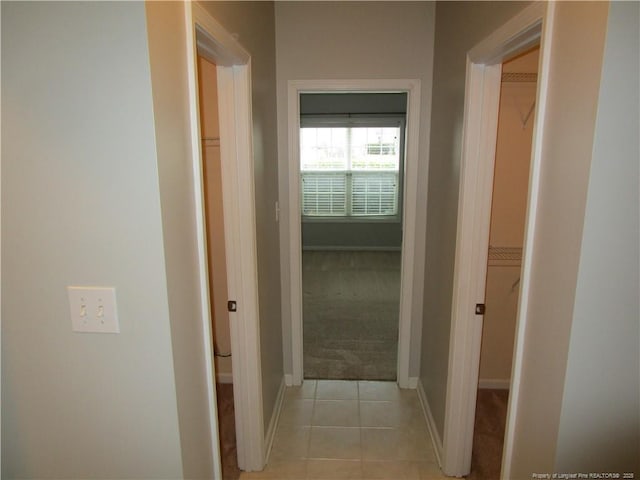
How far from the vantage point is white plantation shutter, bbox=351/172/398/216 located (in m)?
6.58

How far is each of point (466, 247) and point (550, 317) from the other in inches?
29.0

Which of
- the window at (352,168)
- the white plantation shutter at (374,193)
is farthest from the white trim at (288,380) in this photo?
the white plantation shutter at (374,193)

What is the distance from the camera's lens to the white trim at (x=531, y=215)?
1121 mm

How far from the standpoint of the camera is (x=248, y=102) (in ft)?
5.79

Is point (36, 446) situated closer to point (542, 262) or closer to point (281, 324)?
point (542, 262)

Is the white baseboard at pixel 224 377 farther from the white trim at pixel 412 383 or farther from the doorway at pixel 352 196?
the doorway at pixel 352 196

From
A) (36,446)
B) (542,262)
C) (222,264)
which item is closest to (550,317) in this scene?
(542,262)

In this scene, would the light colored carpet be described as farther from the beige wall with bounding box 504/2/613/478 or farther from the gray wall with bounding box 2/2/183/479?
the gray wall with bounding box 2/2/183/479

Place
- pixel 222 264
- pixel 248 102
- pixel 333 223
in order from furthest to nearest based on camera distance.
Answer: pixel 333 223
pixel 222 264
pixel 248 102

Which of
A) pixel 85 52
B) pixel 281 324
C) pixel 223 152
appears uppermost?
pixel 85 52

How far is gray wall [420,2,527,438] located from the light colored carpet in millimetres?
733

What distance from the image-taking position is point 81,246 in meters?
0.99

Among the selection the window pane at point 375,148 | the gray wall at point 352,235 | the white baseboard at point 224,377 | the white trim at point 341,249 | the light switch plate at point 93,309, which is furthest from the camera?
the white trim at point 341,249

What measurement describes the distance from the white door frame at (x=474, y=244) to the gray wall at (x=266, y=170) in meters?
0.97
